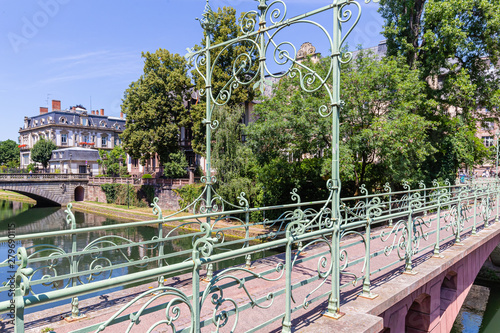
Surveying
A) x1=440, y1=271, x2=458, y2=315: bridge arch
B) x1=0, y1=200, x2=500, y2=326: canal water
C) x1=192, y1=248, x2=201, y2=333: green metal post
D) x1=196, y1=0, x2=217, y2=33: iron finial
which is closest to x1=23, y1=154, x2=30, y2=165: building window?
x1=0, y1=200, x2=500, y2=326: canal water

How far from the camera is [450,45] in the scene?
14.2 metres

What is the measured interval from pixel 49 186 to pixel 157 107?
1845cm

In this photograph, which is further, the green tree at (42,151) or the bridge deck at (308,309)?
the green tree at (42,151)

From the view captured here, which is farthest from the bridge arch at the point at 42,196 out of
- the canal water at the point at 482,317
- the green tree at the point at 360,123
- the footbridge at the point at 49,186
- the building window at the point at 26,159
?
the canal water at the point at 482,317

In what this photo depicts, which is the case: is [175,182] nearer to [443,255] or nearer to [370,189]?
[370,189]

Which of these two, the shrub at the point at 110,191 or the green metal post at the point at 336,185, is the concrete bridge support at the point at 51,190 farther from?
the green metal post at the point at 336,185

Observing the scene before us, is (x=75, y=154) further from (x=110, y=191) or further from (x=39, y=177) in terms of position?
(x=110, y=191)

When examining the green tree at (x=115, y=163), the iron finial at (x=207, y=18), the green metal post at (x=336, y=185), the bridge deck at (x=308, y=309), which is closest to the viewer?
the bridge deck at (x=308, y=309)

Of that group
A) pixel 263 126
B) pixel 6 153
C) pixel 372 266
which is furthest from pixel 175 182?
pixel 6 153

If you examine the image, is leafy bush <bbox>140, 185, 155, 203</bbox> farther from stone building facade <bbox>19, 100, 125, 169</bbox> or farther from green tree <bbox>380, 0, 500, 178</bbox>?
stone building facade <bbox>19, 100, 125, 169</bbox>

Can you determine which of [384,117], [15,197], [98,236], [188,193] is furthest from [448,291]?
[15,197]

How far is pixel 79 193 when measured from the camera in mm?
41844

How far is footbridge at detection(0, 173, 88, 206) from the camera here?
34562 millimetres

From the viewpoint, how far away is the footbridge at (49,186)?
34562mm
